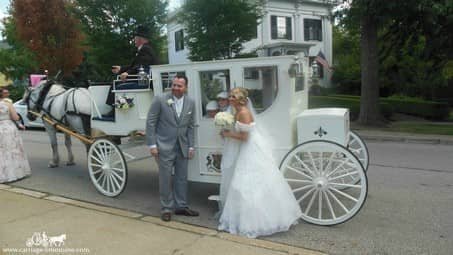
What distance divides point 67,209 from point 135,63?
99.9 inches

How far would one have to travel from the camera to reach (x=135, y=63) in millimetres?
6801

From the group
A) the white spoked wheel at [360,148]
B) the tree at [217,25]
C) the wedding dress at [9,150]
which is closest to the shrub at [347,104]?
the tree at [217,25]

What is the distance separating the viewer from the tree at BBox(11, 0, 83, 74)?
1780cm

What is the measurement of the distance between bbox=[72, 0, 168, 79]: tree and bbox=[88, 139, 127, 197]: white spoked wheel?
16009mm

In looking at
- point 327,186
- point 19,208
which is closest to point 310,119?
point 327,186

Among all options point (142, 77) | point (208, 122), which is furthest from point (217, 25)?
point (208, 122)

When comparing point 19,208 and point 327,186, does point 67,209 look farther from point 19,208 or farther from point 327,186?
point 327,186

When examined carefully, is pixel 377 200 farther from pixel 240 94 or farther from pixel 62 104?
pixel 62 104

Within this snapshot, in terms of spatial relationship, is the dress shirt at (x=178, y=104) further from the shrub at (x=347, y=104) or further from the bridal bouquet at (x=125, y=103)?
the shrub at (x=347, y=104)

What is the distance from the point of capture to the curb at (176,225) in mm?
4258

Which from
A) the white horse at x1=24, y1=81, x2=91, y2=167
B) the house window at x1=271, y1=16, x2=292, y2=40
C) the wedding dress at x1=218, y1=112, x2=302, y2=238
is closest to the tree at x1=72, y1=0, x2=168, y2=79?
the house window at x1=271, y1=16, x2=292, y2=40

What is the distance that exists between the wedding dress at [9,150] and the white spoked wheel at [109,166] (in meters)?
2.16

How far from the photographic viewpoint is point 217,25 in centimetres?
1966

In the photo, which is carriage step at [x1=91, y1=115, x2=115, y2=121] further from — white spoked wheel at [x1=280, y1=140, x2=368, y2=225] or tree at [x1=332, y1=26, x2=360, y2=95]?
tree at [x1=332, y1=26, x2=360, y2=95]
